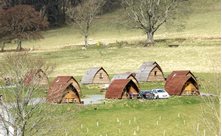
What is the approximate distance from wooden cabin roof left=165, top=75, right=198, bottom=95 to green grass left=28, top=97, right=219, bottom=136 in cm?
621

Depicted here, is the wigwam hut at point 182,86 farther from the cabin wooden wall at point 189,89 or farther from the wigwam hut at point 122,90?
the wigwam hut at point 122,90

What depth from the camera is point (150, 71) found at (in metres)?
79.2

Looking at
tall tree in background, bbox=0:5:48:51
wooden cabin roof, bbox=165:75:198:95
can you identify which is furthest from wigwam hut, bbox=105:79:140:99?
tall tree in background, bbox=0:5:48:51

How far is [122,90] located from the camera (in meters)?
62.8

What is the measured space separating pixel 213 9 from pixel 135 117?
400 feet

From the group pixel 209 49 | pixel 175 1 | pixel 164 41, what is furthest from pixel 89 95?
pixel 175 1

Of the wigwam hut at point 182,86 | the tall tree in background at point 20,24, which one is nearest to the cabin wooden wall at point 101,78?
the wigwam hut at point 182,86

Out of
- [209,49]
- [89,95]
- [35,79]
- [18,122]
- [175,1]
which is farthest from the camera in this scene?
[175,1]

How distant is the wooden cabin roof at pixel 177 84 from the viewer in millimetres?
64438

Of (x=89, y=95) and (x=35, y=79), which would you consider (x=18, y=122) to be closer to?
(x=35, y=79)

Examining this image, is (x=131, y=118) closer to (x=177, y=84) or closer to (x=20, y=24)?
(x=177, y=84)

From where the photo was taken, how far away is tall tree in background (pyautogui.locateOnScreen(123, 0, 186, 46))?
428ft

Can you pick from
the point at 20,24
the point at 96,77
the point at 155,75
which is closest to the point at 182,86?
the point at 155,75

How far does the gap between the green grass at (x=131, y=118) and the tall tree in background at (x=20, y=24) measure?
296ft
